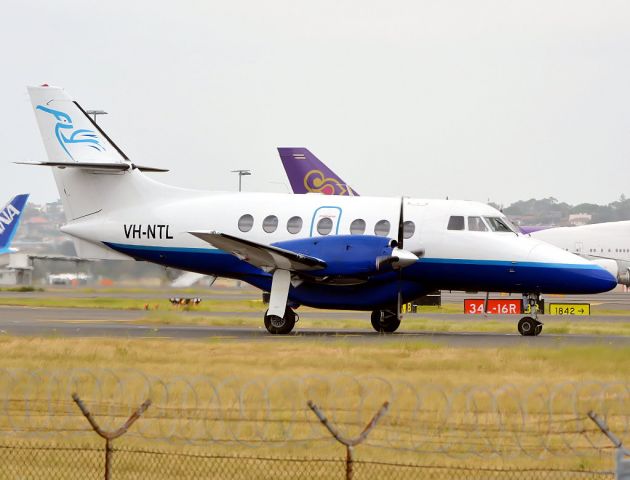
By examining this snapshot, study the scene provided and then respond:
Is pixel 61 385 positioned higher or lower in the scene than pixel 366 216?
lower

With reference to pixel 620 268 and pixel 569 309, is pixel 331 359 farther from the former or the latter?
pixel 620 268

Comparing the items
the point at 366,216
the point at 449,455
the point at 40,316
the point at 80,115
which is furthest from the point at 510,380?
the point at 40,316

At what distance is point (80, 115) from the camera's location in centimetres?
3409

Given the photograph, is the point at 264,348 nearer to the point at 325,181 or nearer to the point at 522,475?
the point at 522,475

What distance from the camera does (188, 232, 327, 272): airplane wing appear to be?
2928 cm

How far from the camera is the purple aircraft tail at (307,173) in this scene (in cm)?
5931

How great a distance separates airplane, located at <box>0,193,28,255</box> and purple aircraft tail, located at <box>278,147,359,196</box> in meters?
22.8

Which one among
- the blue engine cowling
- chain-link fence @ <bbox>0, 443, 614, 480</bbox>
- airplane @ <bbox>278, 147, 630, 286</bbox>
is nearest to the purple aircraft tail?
airplane @ <bbox>278, 147, 630, 286</bbox>

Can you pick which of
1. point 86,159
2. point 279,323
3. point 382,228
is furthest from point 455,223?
point 86,159

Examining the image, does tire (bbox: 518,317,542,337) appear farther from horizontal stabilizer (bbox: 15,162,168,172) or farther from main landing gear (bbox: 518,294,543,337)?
horizontal stabilizer (bbox: 15,162,168,172)

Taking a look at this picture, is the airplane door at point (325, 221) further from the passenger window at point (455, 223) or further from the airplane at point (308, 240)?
the passenger window at point (455, 223)

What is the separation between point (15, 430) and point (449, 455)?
226 inches

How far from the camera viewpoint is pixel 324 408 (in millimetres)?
16938

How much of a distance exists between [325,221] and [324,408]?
14.7m
